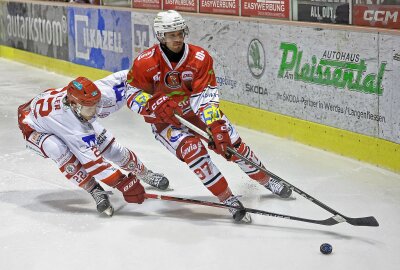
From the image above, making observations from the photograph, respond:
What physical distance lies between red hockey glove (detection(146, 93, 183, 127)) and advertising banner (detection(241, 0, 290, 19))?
2445 mm

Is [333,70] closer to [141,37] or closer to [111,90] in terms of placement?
[111,90]

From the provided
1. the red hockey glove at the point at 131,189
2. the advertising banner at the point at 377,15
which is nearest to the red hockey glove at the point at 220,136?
the red hockey glove at the point at 131,189

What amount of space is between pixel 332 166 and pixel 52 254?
236 centimetres

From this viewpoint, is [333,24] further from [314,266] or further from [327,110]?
[314,266]

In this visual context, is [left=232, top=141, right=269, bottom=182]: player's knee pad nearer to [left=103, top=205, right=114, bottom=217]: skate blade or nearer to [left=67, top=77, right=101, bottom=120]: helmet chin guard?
[left=103, top=205, right=114, bottom=217]: skate blade

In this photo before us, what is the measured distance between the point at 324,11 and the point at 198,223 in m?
2.40

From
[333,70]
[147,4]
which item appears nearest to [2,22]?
[147,4]

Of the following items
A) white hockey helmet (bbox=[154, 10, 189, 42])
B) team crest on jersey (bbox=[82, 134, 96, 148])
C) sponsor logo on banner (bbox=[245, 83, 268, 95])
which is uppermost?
white hockey helmet (bbox=[154, 10, 189, 42])

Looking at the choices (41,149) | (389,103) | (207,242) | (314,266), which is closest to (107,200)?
(41,149)

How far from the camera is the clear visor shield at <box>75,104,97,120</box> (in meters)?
4.56

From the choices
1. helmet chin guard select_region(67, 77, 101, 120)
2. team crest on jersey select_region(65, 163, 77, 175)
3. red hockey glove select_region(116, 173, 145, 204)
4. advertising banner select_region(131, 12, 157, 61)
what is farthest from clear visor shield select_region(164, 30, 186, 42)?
advertising banner select_region(131, 12, 157, 61)

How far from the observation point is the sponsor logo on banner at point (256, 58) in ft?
22.3

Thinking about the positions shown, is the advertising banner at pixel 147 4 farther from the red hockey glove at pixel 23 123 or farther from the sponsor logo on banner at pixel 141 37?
the red hockey glove at pixel 23 123

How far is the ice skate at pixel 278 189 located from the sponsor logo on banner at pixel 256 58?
6.45 feet
